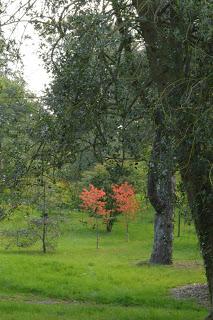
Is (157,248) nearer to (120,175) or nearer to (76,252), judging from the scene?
(76,252)

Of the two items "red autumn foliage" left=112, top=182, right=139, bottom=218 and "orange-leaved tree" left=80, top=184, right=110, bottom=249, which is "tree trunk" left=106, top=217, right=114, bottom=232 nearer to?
"red autumn foliage" left=112, top=182, right=139, bottom=218

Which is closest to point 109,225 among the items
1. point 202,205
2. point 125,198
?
point 125,198

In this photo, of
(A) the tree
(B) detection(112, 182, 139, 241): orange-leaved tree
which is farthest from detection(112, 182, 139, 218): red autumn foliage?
(A) the tree

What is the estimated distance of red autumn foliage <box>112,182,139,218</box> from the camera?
33.8m

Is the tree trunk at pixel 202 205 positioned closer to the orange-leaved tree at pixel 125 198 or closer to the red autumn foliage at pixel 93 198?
the red autumn foliage at pixel 93 198

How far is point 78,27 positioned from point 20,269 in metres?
11.2

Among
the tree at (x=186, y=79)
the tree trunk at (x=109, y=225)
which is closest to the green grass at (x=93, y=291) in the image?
the tree at (x=186, y=79)

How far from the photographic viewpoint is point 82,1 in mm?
7617

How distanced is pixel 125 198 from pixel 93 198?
213 centimetres

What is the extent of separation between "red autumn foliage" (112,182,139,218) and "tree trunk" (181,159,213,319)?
25161 millimetres

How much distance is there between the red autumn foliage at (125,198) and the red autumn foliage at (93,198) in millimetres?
963

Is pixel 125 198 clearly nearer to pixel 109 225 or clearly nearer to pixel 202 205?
pixel 109 225

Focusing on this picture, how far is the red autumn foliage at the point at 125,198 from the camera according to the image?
33781 millimetres

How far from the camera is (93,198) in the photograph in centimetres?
3356
